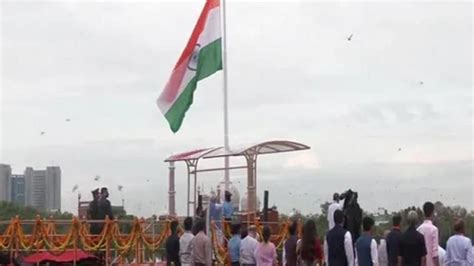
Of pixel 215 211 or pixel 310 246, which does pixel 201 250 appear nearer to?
pixel 310 246

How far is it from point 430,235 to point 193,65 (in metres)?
10.4

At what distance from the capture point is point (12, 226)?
75.3 ft

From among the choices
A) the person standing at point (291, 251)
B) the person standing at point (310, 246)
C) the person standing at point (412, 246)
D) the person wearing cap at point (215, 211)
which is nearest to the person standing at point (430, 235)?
the person standing at point (412, 246)

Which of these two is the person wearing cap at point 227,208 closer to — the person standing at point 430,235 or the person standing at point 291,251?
the person standing at point 291,251

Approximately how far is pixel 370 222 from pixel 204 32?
10703mm

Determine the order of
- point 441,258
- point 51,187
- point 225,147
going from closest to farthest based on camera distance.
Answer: point 441,258 → point 225,147 → point 51,187

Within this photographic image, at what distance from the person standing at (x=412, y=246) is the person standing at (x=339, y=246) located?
76 cm

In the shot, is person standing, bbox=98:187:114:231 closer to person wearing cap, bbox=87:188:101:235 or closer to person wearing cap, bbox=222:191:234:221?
person wearing cap, bbox=87:188:101:235

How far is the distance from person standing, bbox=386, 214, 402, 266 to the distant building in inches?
1775

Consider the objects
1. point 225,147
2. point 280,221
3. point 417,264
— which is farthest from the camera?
point 280,221

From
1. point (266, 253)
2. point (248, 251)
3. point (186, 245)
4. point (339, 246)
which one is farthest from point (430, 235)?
point (186, 245)

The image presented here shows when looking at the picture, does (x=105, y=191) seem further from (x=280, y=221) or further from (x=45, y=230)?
(x=280, y=221)

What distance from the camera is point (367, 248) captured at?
51.0 feet

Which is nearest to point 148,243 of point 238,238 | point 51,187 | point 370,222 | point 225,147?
point 225,147
